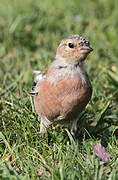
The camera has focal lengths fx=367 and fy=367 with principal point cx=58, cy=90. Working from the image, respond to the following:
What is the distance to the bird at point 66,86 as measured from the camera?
371cm

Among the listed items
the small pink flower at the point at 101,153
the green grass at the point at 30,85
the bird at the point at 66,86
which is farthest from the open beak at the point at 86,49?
the small pink flower at the point at 101,153

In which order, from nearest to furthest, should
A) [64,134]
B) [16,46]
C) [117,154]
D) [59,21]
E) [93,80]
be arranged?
[117,154] → [64,134] → [93,80] → [16,46] → [59,21]

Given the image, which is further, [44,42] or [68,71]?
[44,42]

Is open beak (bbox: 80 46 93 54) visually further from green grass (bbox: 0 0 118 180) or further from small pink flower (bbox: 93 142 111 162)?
small pink flower (bbox: 93 142 111 162)

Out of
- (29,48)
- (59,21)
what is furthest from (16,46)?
(59,21)

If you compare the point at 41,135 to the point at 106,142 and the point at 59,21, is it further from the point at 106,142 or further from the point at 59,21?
the point at 59,21

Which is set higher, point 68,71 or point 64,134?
point 68,71

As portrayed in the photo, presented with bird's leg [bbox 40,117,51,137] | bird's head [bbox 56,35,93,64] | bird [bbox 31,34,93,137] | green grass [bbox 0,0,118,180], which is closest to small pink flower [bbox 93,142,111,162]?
green grass [bbox 0,0,118,180]

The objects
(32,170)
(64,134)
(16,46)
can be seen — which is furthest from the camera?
(16,46)

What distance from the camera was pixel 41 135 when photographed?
3.89 m

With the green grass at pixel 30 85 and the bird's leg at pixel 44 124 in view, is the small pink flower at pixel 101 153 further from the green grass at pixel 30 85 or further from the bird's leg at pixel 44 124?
the bird's leg at pixel 44 124

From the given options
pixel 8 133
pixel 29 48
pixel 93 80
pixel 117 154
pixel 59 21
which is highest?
pixel 59 21

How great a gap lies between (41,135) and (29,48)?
2824 millimetres

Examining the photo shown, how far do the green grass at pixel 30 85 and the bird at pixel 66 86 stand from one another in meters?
0.21
